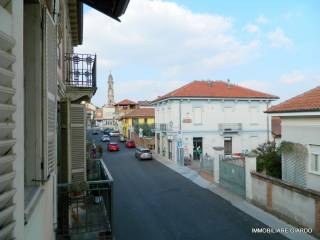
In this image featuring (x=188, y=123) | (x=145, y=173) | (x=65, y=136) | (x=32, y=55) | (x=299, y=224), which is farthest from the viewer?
(x=188, y=123)

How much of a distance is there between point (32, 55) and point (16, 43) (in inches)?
56.5

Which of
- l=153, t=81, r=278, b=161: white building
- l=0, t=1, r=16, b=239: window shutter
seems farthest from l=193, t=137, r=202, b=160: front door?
l=0, t=1, r=16, b=239: window shutter

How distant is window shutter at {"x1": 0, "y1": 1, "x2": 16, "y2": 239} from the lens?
5.14ft

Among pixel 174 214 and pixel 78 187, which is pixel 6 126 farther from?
pixel 174 214

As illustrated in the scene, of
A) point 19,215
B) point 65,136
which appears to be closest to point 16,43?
point 19,215

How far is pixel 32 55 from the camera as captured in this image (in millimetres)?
3148

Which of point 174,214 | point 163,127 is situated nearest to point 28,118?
point 174,214

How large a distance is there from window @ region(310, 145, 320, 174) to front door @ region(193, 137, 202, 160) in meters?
20.7

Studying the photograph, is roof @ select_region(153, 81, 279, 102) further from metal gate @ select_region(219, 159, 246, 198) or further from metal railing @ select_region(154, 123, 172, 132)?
metal gate @ select_region(219, 159, 246, 198)

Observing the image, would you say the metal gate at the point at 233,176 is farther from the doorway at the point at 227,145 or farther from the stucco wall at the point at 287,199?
the doorway at the point at 227,145

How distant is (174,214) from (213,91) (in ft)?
78.0

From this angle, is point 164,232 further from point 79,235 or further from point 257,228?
point 79,235

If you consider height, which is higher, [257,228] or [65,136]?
[65,136]

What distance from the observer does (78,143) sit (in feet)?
27.9
